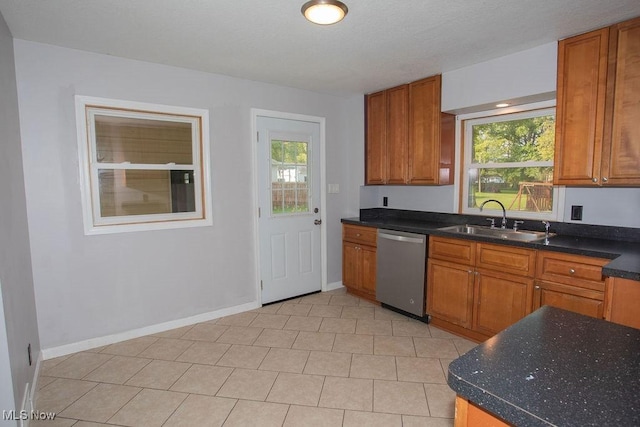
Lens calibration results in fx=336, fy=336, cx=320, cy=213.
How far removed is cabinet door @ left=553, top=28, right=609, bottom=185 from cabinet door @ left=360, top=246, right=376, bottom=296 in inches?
72.0

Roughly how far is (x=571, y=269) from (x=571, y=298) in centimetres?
19

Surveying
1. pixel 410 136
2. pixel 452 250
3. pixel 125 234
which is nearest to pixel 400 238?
pixel 452 250

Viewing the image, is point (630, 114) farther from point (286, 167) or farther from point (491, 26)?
point (286, 167)

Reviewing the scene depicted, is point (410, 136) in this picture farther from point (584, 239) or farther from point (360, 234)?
point (584, 239)

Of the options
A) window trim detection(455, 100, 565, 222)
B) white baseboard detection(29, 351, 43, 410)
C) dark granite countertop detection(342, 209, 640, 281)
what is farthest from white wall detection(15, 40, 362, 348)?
window trim detection(455, 100, 565, 222)

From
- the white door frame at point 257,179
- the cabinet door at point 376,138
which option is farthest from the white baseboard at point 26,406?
the cabinet door at point 376,138

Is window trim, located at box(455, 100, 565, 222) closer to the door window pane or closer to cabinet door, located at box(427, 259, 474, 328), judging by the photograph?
cabinet door, located at box(427, 259, 474, 328)

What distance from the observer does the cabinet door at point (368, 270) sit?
366 cm

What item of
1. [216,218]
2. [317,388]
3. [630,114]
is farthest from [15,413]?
[630,114]

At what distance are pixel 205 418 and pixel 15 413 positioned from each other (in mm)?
933

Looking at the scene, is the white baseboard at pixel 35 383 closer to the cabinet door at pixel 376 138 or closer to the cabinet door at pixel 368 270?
the cabinet door at pixel 368 270

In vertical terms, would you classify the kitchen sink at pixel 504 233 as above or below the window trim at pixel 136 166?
below

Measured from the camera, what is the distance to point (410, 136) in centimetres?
352

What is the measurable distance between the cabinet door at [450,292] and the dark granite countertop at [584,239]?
0.30 m
